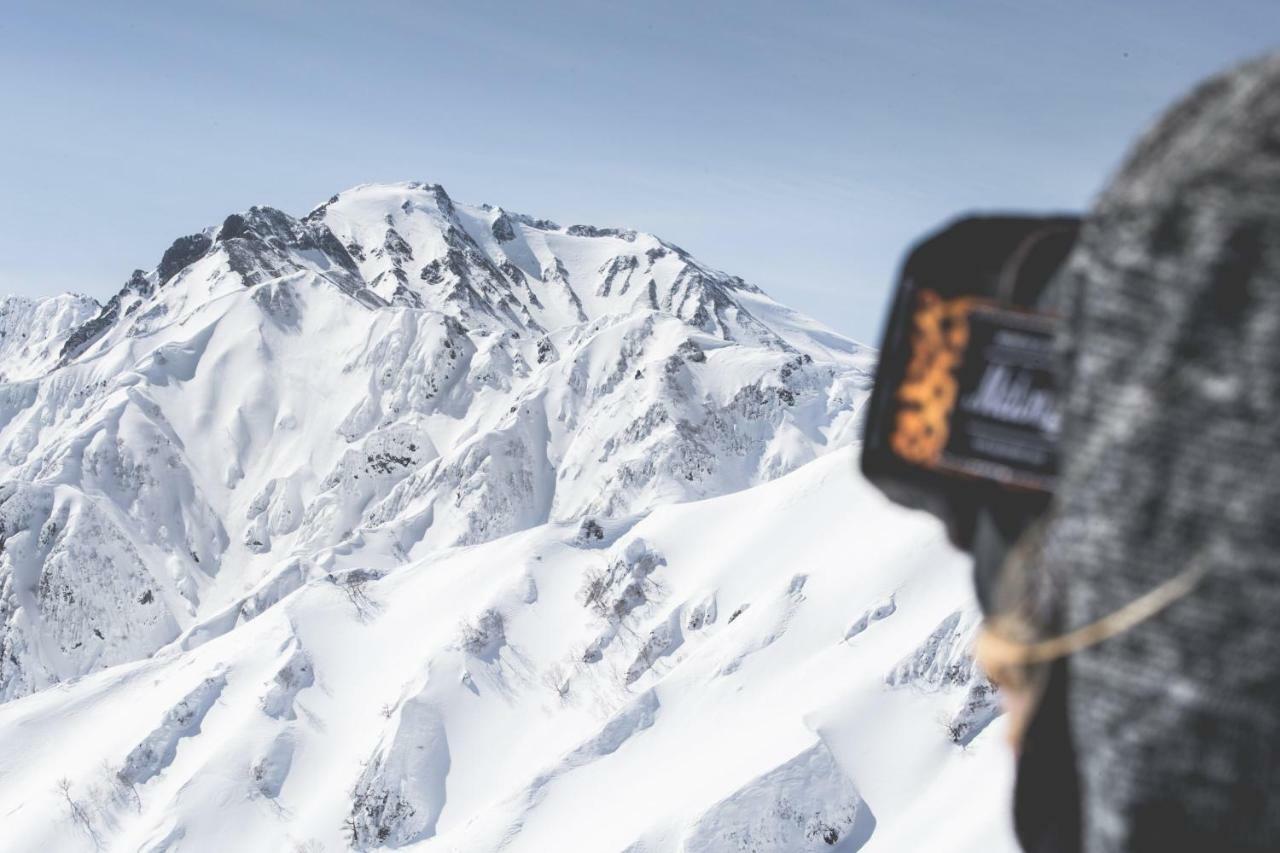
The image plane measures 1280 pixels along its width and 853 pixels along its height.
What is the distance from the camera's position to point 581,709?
56.0m

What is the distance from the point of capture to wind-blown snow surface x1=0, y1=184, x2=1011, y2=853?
3925 centimetres

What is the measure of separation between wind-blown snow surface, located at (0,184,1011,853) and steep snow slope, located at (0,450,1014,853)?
0.16 m

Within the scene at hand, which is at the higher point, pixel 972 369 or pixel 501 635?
pixel 972 369

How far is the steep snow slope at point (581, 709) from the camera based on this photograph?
37.3m

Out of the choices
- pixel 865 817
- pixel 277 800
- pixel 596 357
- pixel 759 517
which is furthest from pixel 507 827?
pixel 596 357

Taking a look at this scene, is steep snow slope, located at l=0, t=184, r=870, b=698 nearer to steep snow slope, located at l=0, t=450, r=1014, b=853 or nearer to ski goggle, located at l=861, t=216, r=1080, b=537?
steep snow slope, located at l=0, t=450, r=1014, b=853

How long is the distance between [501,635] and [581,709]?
26.4 feet

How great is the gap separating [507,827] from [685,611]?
70.4ft

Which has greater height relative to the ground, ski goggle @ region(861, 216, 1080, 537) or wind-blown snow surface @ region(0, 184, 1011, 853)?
ski goggle @ region(861, 216, 1080, 537)

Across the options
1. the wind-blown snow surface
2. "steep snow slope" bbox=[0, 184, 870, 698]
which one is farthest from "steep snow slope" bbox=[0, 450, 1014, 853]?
"steep snow slope" bbox=[0, 184, 870, 698]

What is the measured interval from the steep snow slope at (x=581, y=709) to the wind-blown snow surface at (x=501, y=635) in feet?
0.54

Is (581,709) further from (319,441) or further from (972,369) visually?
(319,441)

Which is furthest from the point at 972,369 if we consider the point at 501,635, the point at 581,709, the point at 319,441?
the point at 319,441

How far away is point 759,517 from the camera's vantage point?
64.4 m
